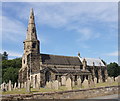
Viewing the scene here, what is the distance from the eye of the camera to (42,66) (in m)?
37.1

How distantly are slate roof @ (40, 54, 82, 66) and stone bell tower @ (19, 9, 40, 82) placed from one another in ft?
6.34

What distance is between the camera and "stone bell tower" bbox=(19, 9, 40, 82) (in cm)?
3578

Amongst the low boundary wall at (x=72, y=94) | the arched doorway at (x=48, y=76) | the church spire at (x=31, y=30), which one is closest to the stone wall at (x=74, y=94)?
the low boundary wall at (x=72, y=94)

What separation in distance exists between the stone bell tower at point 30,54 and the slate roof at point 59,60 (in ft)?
6.34

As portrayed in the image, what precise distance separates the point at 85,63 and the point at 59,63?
7827mm

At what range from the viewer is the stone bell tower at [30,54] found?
3578 centimetres

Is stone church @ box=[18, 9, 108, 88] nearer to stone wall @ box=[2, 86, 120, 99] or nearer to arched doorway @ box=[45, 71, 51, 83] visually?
arched doorway @ box=[45, 71, 51, 83]

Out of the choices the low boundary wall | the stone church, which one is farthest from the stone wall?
the stone church

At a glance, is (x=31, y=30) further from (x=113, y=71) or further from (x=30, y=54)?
(x=113, y=71)

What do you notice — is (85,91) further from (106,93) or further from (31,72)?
(31,72)

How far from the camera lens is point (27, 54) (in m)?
37.1

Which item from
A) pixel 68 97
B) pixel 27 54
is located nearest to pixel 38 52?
pixel 27 54

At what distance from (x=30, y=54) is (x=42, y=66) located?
12.5 feet

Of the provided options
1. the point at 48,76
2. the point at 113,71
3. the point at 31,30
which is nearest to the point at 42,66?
the point at 48,76
